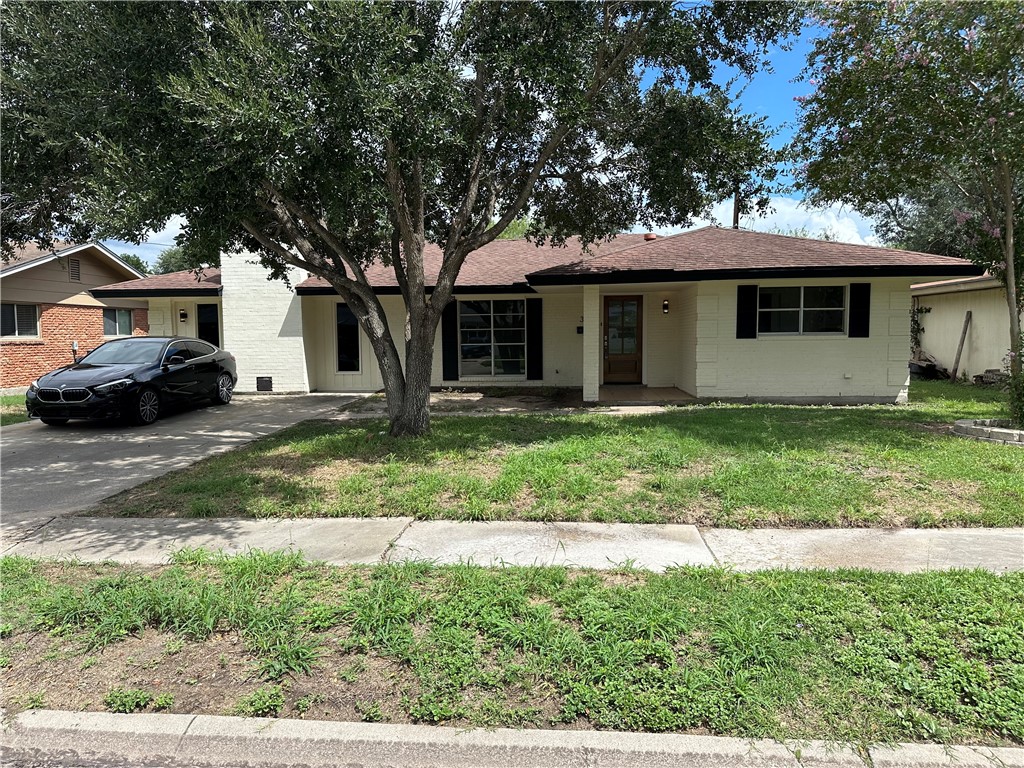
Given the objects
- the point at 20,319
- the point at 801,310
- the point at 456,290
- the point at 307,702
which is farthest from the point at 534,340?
the point at 20,319

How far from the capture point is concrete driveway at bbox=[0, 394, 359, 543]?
20.5ft

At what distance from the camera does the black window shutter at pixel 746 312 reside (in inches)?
485

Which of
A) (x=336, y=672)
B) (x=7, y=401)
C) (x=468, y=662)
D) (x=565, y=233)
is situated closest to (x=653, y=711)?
(x=468, y=662)

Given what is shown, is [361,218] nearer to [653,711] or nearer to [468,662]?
[468,662]

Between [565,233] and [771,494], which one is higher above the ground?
[565,233]

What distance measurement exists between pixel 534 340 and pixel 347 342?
4.85 meters

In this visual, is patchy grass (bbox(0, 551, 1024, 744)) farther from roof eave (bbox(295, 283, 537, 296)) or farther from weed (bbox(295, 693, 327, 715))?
roof eave (bbox(295, 283, 537, 296))

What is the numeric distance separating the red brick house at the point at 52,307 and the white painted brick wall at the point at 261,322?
5.45 meters

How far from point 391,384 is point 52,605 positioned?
16.5ft

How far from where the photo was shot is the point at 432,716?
2.83 m

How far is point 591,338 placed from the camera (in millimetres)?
12359

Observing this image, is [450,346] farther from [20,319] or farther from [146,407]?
[20,319]

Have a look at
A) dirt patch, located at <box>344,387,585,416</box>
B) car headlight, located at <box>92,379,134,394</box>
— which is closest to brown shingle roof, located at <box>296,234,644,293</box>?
dirt patch, located at <box>344,387,585,416</box>

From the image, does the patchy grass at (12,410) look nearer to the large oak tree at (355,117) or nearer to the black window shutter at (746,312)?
the large oak tree at (355,117)
